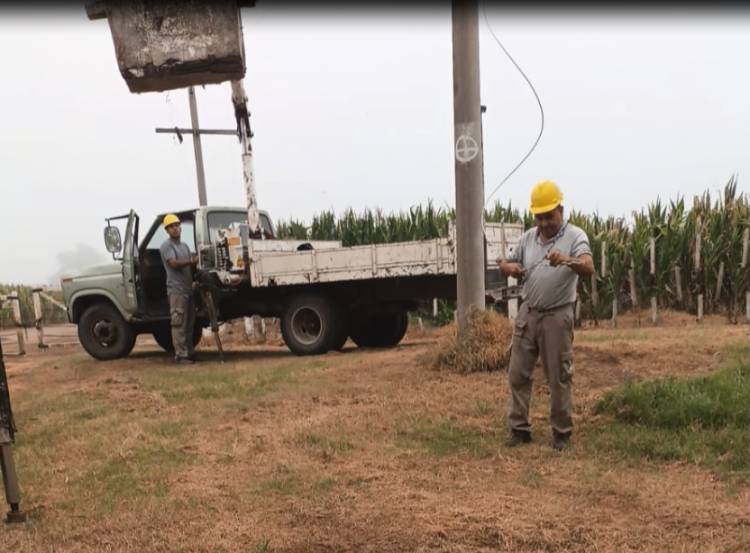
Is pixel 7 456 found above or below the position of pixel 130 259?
below

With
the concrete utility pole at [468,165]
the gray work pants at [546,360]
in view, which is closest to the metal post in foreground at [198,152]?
the concrete utility pole at [468,165]

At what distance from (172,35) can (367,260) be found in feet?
23.5

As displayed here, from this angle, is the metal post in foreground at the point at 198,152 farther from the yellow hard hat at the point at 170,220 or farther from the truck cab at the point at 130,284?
the yellow hard hat at the point at 170,220

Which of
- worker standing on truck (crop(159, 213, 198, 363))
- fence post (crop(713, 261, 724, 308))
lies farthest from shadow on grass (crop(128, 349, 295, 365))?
fence post (crop(713, 261, 724, 308))

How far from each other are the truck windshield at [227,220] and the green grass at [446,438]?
5701 millimetres

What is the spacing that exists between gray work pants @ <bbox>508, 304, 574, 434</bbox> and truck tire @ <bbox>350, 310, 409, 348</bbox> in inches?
233

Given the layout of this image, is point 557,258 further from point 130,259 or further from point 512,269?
point 130,259

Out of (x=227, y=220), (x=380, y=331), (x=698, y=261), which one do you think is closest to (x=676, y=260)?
(x=698, y=261)

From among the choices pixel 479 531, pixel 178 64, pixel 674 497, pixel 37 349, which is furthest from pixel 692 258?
pixel 37 349

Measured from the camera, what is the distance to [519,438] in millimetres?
4465

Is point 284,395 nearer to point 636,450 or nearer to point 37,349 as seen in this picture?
point 636,450

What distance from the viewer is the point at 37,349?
14.1 metres

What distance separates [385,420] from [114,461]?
6.47ft

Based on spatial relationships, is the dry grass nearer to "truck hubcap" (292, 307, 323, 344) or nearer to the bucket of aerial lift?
"truck hubcap" (292, 307, 323, 344)
